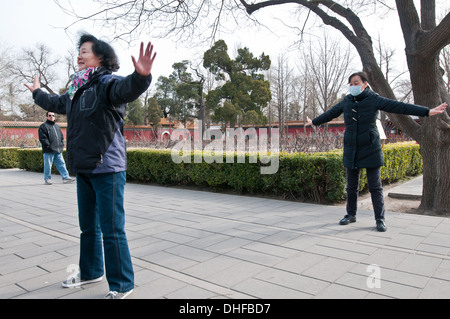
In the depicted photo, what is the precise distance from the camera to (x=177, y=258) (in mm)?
3115

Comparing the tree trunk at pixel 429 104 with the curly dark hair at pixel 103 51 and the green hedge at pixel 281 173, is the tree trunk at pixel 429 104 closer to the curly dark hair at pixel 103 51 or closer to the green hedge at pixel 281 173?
the green hedge at pixel 281 173

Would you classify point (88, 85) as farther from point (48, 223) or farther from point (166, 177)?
point (166, 177)

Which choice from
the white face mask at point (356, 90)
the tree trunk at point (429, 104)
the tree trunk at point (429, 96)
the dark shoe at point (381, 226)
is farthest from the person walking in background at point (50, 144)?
the tree trunk at point (429, 104)

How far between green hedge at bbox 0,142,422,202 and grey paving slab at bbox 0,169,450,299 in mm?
483

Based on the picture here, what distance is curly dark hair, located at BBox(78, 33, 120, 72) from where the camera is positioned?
245cm

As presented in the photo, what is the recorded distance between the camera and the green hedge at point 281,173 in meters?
5.56

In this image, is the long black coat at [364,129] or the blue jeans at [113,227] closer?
the blue jeans at [113,227]

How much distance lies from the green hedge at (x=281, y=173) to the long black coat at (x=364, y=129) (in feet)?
4.59

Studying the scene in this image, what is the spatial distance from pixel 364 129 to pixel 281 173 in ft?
7.22

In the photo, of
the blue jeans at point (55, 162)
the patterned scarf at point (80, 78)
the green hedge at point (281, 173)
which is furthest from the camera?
the blue jeans at point (55, 162)

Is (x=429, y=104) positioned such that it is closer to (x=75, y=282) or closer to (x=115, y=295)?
(x=115, y=295)

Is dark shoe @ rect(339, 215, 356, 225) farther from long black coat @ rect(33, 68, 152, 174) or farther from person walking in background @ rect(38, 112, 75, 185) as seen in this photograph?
person walking in background @ rect(38, 112, 75, 185)

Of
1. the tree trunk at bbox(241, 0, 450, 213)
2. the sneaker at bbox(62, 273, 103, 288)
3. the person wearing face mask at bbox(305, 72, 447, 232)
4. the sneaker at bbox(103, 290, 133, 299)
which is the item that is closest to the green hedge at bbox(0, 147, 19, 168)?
the sneaker at bbox(62, 273, 103, 288)

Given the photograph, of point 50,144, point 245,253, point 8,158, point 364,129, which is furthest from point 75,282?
point 8,158
